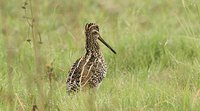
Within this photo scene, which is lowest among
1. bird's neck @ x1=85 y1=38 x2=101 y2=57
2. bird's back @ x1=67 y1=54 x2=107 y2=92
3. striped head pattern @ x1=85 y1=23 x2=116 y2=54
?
bird's back @ x1=67 y1=54 x2=107 y2=92

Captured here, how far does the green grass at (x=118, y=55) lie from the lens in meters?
6.57

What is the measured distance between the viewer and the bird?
7.15 meters

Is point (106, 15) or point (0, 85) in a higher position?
point (106, 15)

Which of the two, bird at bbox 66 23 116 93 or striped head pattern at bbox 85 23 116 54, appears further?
striped head pattern at bbox 85 23 116 54

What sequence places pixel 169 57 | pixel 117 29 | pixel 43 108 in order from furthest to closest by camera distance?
pixel 117 29, pixel 169 57, pixel 43 108

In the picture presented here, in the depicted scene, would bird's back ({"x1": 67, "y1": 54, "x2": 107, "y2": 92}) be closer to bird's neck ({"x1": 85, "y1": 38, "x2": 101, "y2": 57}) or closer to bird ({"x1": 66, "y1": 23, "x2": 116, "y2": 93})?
bird ({"x1": 66, "y1": 23, "x2": 116, "y2": 93})

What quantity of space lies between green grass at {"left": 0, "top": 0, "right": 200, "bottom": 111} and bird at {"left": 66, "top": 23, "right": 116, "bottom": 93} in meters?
0.12

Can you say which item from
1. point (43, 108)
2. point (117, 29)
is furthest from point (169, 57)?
point (43, 108)

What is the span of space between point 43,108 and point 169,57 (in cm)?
299

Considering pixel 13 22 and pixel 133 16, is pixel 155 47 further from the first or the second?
pixel 13 22

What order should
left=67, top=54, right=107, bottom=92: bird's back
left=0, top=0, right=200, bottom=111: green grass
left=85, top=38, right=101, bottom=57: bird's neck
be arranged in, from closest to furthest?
left=0, top=0, right=200, bottom=111: green grass, left=67, top=54, right=107, bottom=92: bird's back, left=85, top=38, right=101, bottom=57: bird's neck

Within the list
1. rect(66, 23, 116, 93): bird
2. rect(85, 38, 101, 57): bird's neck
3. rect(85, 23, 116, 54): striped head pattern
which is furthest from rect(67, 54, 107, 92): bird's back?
rect(85, 23, 116, 54): striped head pattern

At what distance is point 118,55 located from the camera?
8.63m

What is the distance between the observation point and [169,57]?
27.5 ft
